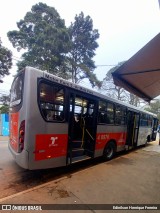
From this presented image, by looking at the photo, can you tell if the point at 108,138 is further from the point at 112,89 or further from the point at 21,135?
the point at 112,89

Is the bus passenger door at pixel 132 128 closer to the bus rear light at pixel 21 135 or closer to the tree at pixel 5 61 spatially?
the bus rear light at pixel 21 135

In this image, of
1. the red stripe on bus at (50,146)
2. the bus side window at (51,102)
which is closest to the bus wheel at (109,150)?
the red stripe on bus at (50,146)

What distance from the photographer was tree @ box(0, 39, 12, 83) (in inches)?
630

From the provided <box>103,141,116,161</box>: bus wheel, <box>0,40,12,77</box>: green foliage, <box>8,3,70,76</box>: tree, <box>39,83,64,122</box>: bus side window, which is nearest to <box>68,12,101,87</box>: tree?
<box>8,3,70,76</box>: tree

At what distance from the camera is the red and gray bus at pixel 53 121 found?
14.1ft

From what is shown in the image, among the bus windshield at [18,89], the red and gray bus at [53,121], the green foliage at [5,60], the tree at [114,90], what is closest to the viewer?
the red and gray bus at [53,121]

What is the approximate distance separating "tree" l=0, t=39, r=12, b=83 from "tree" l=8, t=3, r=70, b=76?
2.28m

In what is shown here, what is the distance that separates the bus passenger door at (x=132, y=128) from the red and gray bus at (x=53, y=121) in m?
2.28

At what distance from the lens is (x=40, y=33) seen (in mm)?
19172

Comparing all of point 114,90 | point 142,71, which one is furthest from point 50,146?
point 114,90

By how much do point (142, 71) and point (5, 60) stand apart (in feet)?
45.8

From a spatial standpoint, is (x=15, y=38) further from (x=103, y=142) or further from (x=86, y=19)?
(x=103, y=142)

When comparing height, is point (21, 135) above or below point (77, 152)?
above

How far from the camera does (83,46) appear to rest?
75.5 feet
